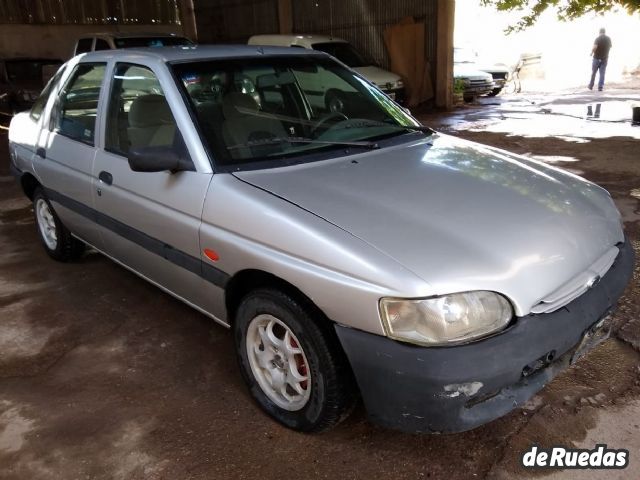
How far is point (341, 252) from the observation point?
195cm

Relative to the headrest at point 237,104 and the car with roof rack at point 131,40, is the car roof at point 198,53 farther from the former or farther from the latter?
the car with roof rack at point 131,40

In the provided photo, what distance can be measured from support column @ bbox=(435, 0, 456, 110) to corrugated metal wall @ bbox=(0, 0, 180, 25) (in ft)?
34.3

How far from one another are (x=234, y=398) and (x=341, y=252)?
114cm

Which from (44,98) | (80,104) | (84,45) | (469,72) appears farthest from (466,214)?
(469,72)

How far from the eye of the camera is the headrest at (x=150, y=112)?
281 centimetres

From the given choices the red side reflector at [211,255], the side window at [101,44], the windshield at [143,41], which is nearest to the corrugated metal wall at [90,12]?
the side window at [101,44]

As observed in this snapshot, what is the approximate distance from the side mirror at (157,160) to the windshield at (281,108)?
16 cm

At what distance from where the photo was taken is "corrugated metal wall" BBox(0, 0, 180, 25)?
51.9 feet

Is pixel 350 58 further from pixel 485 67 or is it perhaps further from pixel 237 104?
pixel 237 104

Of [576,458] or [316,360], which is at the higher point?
[316,360]

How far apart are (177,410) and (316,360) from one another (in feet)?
2.92

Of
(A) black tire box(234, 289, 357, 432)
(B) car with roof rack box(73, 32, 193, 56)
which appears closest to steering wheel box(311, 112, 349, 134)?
(A) black tire box(234, 289, 357, 432)

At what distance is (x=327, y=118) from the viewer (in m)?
3.12

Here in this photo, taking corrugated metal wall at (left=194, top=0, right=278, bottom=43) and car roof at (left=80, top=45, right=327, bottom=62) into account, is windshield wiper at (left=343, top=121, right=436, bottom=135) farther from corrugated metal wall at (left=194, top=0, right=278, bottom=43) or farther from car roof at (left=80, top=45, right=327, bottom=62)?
corrugated metal wall at (left=194, top=0, right=278, bottom=43)
